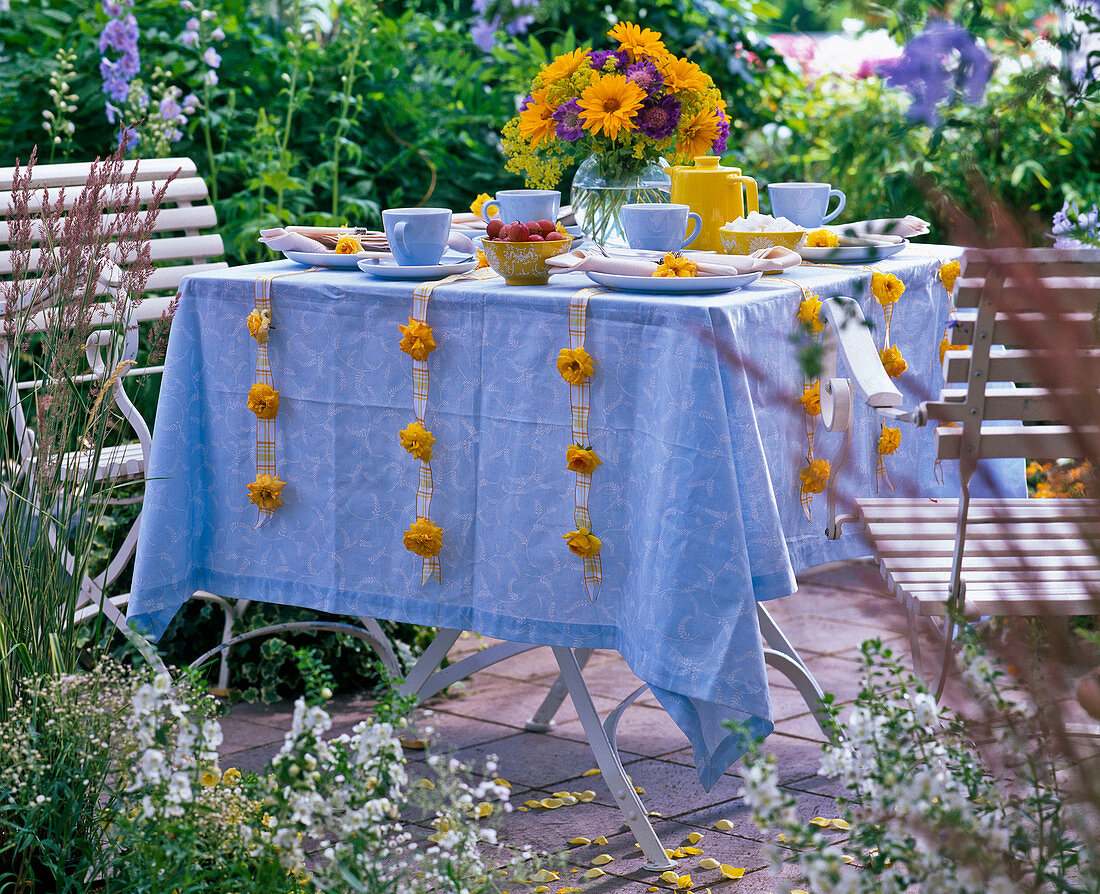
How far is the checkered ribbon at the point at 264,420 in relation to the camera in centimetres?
247

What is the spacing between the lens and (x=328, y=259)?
257cm

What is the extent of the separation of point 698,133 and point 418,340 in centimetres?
78

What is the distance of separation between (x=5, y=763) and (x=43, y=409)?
51 cm

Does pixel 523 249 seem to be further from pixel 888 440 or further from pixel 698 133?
pixel 888 440

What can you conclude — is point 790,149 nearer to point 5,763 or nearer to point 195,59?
point 195,59

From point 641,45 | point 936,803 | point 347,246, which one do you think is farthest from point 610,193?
point 936,803

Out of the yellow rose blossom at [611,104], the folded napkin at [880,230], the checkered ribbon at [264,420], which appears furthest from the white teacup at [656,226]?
the checkered ribbon at [264,420]

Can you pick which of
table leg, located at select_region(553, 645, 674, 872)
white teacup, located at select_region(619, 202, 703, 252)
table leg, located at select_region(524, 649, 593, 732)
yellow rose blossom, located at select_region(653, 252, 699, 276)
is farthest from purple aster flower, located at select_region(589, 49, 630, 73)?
table leg, located at select_region(524, 649, 593, 732)

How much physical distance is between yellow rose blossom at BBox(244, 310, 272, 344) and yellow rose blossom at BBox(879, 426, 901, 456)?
3.97 feet

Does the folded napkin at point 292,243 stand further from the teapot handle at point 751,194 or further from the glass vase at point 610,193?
the teapot handle at point 751,194

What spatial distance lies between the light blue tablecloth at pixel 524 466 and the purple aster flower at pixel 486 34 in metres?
3.00

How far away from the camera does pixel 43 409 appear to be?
1.85m

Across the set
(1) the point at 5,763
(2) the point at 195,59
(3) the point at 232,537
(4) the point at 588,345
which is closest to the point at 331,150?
(2) the point at 195,59

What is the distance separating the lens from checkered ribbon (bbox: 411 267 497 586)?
2.31 m
